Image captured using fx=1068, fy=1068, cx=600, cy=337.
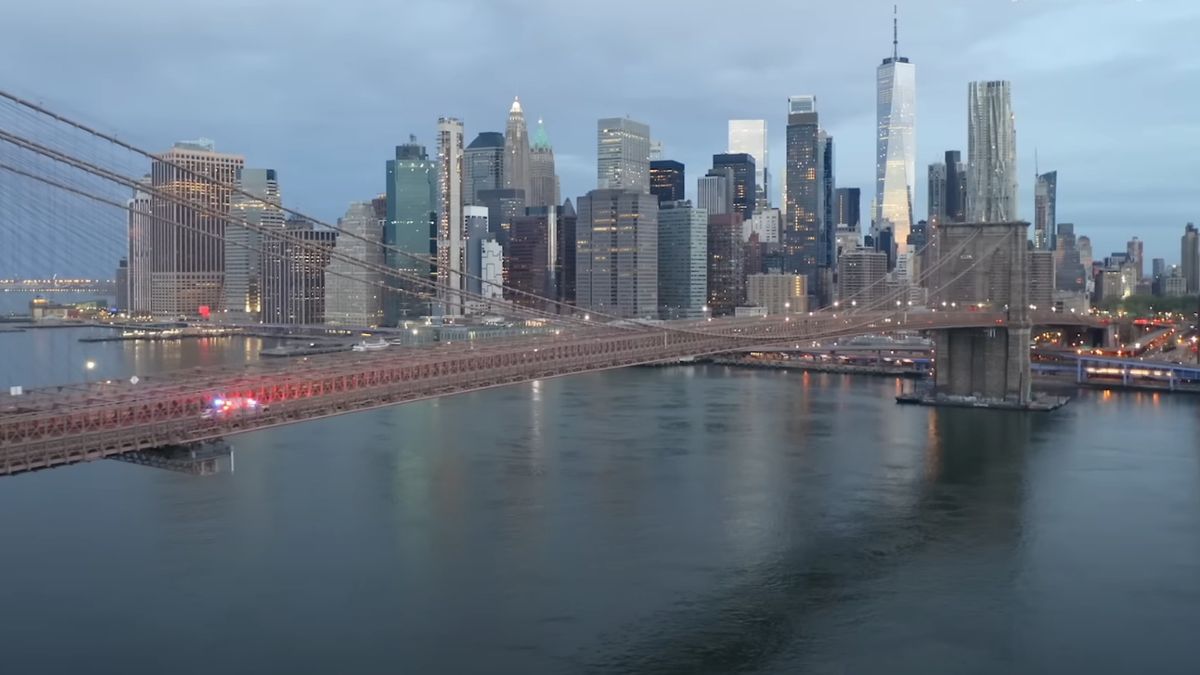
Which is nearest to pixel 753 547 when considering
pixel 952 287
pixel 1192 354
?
pixel 952 287

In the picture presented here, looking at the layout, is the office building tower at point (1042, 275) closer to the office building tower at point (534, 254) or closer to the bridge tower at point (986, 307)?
the bridge tower at point (986, 307)

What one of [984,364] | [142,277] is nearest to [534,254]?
[142,277]

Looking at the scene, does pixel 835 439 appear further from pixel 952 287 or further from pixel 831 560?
pixel 952 287

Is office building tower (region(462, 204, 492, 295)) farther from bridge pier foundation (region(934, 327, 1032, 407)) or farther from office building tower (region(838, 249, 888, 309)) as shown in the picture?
bridge pier foundation (region(934, 327, 1032, 407))

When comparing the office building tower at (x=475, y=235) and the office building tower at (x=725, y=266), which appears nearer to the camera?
the office building tower at (x=725, y=266)

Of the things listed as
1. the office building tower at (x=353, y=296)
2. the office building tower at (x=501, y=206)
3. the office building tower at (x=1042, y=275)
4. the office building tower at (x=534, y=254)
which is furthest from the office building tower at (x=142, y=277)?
the office building tower at (x=1042, y=275)

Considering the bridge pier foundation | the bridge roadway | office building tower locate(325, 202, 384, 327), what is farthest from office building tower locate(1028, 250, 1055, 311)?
the bridge roadway

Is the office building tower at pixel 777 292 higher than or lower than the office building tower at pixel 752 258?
lower
